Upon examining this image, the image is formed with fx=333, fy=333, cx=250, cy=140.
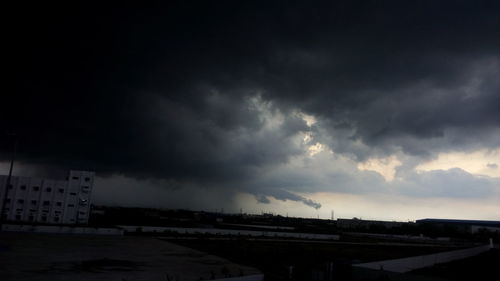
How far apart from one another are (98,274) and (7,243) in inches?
807

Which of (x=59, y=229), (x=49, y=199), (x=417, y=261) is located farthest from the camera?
(x=49, y=199)

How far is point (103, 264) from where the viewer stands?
96.2ft

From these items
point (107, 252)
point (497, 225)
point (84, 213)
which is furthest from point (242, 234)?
point (497, 225)

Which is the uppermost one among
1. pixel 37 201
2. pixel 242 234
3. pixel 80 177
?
pixel 80 177

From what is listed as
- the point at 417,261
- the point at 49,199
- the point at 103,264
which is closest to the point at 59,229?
the point at 49,199

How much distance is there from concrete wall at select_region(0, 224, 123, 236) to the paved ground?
49.6ft

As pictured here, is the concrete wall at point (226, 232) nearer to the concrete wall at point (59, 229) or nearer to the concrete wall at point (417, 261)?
the concrete wall at point (59, 229)

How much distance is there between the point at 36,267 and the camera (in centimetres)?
→ 2603

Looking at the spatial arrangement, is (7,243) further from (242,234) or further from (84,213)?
(242,234)

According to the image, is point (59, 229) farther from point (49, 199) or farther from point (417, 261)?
point (417, 261)

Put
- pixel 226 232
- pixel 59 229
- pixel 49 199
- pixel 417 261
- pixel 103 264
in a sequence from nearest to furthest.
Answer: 1. pixel 103 264
2. pixel 417 261
3. pixel 59 229
4. pixel 49 199
5. pixel 226 232

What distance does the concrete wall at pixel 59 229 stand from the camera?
5172 cm

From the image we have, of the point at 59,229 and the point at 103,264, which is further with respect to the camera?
the point at 59,229

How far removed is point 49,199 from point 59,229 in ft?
68.1
